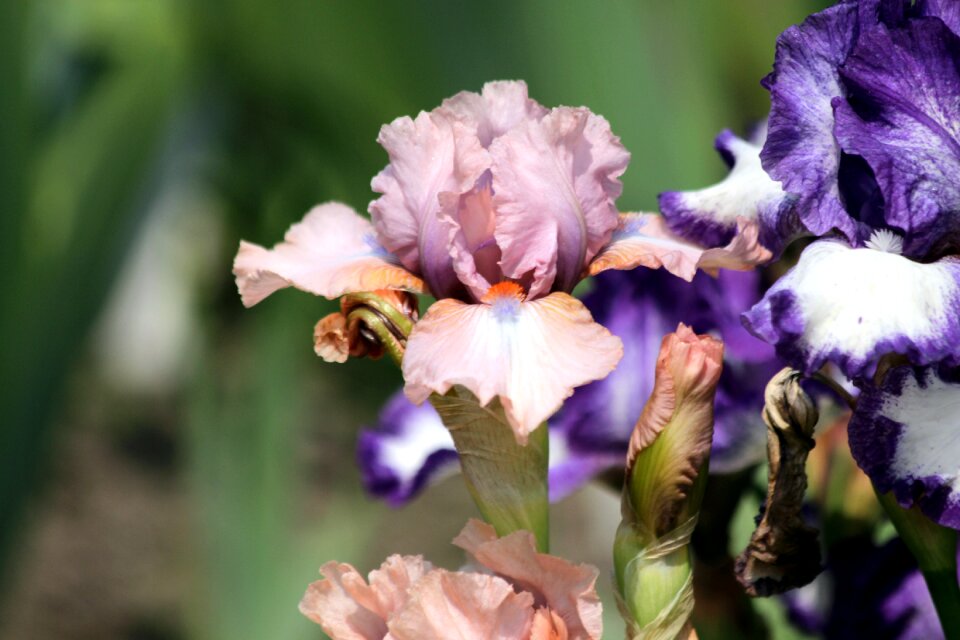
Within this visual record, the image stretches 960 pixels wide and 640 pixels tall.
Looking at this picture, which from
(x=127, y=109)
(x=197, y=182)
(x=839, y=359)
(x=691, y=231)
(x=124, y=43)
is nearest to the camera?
(x=839, y=359)

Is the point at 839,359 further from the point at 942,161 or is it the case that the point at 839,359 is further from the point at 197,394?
the point at 197,394

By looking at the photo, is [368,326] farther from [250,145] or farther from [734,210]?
[250,145]

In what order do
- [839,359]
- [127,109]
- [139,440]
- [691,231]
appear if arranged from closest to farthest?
[839,359] < [691,231] < [127,109] < [139,440]

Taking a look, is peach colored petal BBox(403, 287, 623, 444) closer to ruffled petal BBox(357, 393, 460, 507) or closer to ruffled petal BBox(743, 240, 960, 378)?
ruffled petal BBox(743, 240, 960, 378)

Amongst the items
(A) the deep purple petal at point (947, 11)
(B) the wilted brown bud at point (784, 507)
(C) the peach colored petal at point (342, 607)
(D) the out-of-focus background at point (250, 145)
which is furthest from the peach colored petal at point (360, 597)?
(D) the out-of-focus background at point (250, 145)

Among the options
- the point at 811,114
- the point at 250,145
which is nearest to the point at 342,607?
the point at 811,114

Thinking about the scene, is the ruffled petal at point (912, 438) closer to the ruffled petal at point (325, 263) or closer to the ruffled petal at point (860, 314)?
the ruffled petal at point (860, 314)

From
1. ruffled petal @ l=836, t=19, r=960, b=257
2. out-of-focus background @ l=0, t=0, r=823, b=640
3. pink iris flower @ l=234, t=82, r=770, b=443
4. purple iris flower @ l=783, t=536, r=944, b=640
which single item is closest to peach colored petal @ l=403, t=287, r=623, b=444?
pink iris flower @ l=234, t=82, r=770, b=443

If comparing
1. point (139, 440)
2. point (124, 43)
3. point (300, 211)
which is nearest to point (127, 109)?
point (300, 211)
